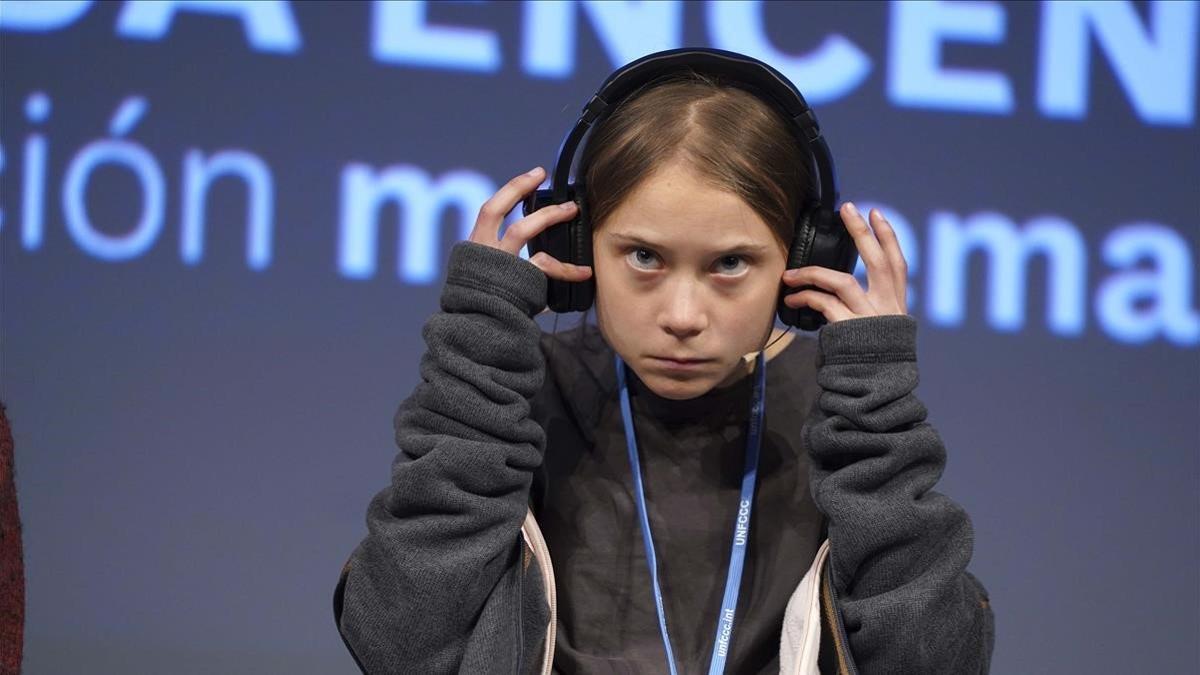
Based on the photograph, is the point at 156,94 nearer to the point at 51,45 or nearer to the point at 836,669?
the point at 51,45

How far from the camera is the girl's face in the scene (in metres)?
1.08

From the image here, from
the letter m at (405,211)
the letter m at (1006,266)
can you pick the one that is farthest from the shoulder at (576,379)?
the letter m at (1006,266)

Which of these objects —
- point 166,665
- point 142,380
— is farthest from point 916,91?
point 166,665

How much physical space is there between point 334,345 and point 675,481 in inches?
24.9

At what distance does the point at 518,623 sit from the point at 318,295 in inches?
29.4

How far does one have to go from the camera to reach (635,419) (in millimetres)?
1266

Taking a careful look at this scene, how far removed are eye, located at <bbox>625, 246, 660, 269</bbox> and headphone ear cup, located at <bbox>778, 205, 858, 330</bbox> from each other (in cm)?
13

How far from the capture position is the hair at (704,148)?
1099 mm

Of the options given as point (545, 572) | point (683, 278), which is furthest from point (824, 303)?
point (545, 572)

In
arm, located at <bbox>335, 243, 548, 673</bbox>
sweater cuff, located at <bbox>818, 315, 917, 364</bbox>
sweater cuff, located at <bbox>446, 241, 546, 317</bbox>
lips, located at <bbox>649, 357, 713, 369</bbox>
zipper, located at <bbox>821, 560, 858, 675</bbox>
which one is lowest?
zipper, located at <bbox>821, 560, 858, 675</bbox>

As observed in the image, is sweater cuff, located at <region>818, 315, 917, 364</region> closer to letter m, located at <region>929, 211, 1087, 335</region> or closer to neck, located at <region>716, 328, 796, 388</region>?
neck, located at <region>716, 328, 796, 388</region>

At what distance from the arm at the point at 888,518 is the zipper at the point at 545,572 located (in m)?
0.24

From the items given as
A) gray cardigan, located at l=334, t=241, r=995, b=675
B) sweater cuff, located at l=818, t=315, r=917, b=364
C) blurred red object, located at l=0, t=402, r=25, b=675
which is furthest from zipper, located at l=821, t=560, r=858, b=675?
blurred red object, located at l=0, t=402, r=25, b=675

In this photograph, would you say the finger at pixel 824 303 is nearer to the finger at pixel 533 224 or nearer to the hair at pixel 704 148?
the hair at pixel 704 148
